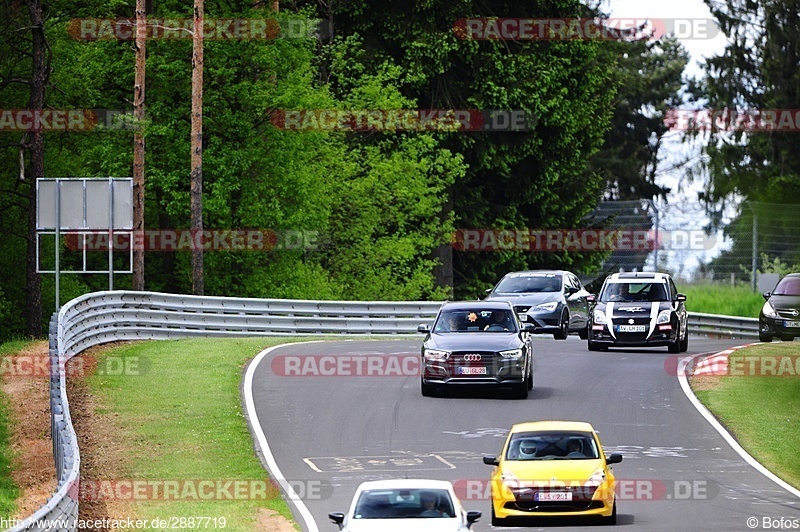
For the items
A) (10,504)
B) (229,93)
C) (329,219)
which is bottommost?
(10,504)

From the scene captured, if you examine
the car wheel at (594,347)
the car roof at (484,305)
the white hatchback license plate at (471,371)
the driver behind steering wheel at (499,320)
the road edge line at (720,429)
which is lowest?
the road edge line at (720,429)

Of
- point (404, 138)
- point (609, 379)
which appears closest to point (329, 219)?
point (404, 138)

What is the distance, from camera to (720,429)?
26.0 metres

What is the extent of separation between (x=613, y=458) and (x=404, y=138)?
38.9m

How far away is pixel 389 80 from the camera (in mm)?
57250

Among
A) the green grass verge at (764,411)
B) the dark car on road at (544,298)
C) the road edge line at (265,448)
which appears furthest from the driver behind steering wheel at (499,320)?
the dark car on road at (544,298)

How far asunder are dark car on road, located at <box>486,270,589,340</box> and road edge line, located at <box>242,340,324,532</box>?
674cm

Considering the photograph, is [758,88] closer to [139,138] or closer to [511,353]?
[139,138]

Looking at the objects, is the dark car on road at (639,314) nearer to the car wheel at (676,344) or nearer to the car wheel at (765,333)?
the car wheel at (676,344)

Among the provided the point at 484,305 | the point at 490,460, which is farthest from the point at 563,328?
the point at 490,460

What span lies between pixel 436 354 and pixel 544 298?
10977mm

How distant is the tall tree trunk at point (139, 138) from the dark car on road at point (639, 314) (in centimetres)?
1413

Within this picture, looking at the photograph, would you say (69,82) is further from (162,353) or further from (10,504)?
(10,504)

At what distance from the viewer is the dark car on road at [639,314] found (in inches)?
1371
